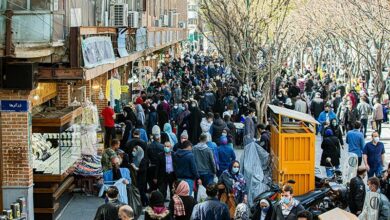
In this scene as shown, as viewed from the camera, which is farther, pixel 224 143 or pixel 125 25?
pixel 125 25

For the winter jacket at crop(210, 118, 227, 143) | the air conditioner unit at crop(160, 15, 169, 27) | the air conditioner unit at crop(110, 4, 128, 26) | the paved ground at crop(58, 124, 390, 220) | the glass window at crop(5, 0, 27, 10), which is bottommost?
the paved ground at crop(58, 124, 390, 220)

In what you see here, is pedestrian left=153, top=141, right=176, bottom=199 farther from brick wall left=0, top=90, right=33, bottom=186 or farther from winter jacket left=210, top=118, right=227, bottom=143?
winter jacket left=210, top=118, right=227, bottom=143

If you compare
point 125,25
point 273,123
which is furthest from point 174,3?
point 273,123

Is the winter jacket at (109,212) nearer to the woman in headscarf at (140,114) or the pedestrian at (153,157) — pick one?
the pedestrian at (153,157)

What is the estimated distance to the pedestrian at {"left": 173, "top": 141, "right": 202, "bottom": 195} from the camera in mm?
17391

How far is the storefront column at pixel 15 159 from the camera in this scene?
16812mm

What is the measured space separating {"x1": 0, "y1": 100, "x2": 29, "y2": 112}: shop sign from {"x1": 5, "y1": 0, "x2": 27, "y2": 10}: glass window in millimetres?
1797

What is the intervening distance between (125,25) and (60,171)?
311 inches

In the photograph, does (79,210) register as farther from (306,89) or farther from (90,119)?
(306,89)

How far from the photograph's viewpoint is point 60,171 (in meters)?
18.7

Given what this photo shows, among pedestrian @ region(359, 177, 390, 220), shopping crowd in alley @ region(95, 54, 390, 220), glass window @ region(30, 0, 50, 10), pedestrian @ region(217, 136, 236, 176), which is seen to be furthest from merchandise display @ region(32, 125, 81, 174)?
pedestrian @ region(359, 177, 390, 220)

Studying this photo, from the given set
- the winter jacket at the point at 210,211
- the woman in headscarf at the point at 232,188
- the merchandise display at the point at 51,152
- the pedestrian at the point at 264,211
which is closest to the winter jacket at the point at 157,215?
the winter jacket at the point at 210,211

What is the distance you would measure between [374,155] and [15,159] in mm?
7935

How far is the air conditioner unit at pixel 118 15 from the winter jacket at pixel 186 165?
345 inches
